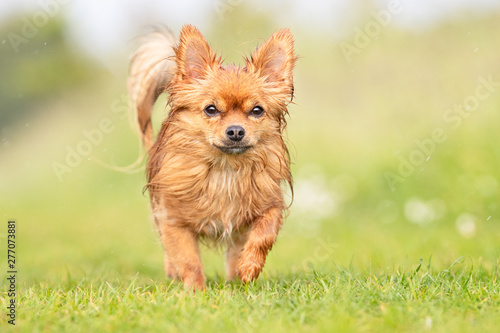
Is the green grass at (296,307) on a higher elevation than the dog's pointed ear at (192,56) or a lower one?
lower

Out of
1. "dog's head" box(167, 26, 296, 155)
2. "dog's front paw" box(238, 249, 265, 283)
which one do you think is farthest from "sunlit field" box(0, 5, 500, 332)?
"dog's head" box(167, 26, 296, 155)

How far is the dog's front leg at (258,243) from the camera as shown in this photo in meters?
4.13

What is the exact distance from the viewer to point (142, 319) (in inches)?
126

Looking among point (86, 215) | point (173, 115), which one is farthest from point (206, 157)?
point (86, 215)

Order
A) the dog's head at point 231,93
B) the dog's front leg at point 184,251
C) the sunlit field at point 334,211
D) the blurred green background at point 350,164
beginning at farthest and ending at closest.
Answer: the blurred green background at point 350,164 → the dog's front leg at point 184,251 → the dog's head at point 231,93 → the sunlit field at point 334,211

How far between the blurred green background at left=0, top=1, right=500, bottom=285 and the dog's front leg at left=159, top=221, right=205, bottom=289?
0.68 m

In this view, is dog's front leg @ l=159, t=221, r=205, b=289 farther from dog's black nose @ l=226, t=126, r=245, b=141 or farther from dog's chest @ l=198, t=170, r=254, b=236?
dog's black nose @ l=226, t=126, r=245, b=141

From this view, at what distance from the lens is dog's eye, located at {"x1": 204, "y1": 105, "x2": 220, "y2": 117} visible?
4.29 metres

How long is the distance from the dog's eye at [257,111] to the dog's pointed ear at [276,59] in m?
0.23

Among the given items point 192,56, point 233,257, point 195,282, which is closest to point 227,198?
point 195,282

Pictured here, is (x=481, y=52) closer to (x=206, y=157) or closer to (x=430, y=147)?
(x=430, y=147)

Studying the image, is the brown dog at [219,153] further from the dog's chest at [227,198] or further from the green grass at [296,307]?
the green grass at [296,307]

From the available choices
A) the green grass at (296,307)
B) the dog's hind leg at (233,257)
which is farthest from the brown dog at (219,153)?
the green grass at (296,307)

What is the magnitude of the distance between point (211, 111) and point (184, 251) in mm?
956
